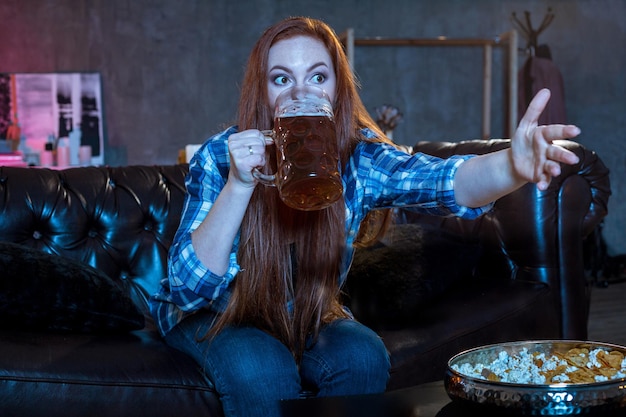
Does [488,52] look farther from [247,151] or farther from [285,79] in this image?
[247,151]

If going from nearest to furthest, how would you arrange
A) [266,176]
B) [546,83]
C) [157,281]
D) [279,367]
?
[266,176]
[279,367]
[157,281]
[546,83]

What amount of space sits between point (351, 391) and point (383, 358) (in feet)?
0.32

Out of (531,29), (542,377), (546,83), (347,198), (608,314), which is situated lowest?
(608,314)

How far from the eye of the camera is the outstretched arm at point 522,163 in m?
1.00

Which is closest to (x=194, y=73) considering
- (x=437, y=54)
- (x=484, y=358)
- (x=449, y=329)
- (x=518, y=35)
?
(x=437, y=54)

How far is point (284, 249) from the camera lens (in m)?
1.53

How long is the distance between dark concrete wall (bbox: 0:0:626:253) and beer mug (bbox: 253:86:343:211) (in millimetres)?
4130

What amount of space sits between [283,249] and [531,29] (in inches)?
183

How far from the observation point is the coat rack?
557cm

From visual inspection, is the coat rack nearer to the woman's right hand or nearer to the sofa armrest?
the sofa armrest

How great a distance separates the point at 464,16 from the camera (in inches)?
222

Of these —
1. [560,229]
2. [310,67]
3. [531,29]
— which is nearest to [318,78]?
[310,67]

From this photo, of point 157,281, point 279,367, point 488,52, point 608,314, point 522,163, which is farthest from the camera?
point 488,52

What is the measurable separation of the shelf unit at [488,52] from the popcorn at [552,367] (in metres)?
4.22
